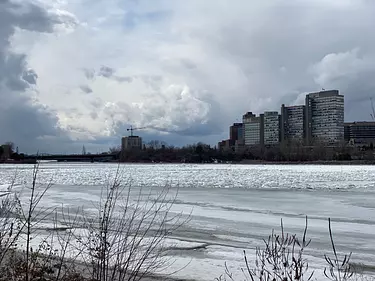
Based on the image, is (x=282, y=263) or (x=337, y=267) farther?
(x=282, y=263)

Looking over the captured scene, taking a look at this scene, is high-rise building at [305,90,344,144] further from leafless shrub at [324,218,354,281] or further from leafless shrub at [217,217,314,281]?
leafless shrub at [217,217,314,281]

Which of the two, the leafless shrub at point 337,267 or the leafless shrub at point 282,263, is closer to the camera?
the leafless shrub at point 282,263

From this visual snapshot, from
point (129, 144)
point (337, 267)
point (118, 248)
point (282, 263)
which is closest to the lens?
point (337, 267)

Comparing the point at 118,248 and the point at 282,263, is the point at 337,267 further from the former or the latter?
the point at 118,248

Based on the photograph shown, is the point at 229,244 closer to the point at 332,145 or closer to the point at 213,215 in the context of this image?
the point at 213,215

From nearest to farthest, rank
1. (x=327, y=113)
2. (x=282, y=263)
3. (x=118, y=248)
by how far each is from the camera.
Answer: (x=118, y=248), (x=282, y=263), (x=327, y=113)

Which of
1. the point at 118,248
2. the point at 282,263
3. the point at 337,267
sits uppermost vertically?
the point at 118,248

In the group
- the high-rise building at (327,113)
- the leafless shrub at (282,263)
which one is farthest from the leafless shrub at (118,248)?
the high-rise building at (327,113)

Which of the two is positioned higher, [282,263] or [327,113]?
[327,113]

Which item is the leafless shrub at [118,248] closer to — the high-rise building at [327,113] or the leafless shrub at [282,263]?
the leafless shrub at [282,263]

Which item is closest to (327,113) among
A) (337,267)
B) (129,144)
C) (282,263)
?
(282,263)

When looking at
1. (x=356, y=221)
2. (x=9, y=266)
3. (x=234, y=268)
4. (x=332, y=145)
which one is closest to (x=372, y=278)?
(x=234, y=268)

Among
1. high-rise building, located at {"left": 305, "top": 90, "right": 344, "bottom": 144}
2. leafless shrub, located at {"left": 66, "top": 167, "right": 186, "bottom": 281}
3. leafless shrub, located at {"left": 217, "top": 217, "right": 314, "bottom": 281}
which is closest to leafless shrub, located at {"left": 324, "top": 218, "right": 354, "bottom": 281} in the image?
leafless shrub, located at {"left": 217, "top": 217, "right": 314, "bottom": 281}

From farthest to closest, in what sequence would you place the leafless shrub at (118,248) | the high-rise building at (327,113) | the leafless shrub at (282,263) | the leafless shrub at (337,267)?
the high-rise building at (327,113) → the leafless shrub at (118,248) → the leafless shrub at (337,267) → the leafless shrub at (282,263)
